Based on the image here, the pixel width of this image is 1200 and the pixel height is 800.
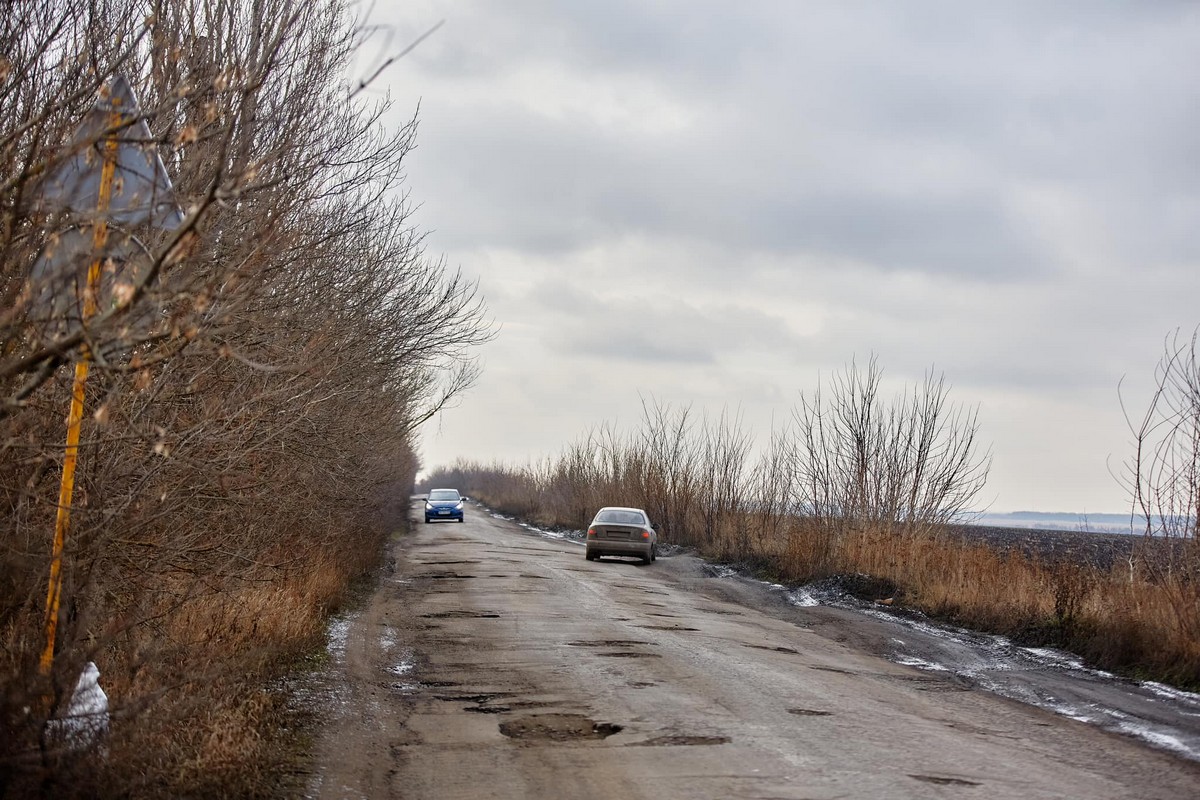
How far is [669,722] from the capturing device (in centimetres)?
780

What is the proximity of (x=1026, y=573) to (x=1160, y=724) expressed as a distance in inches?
284

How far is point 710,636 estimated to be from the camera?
12914 mm

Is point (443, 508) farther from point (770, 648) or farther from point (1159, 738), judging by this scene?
point (1159, 738)

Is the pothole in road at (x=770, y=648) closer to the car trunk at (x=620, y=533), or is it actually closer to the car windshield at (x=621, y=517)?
the car trunk at (x=620, y=533)

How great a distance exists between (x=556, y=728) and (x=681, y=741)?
3.13ft

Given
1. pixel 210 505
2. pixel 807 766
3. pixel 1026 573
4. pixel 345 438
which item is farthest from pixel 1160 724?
pixel 345 438

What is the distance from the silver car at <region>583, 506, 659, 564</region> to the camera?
88.4 feet

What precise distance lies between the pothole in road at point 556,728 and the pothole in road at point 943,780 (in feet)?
6.89

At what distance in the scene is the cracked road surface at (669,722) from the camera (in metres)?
6.26

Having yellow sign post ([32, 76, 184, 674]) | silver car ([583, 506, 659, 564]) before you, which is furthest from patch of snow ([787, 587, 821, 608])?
yellow sign post ([32, 76, 184, 674])

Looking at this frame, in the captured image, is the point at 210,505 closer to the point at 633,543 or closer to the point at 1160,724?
the point at 1160,724

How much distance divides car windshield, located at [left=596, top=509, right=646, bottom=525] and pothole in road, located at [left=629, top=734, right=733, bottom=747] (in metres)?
20.0

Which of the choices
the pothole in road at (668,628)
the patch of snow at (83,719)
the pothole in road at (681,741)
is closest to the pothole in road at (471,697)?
the pothole in road at (681,741)

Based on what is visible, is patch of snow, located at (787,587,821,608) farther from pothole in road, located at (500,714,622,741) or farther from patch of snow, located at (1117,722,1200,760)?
pothole in road, located at (500,714,622,741)
